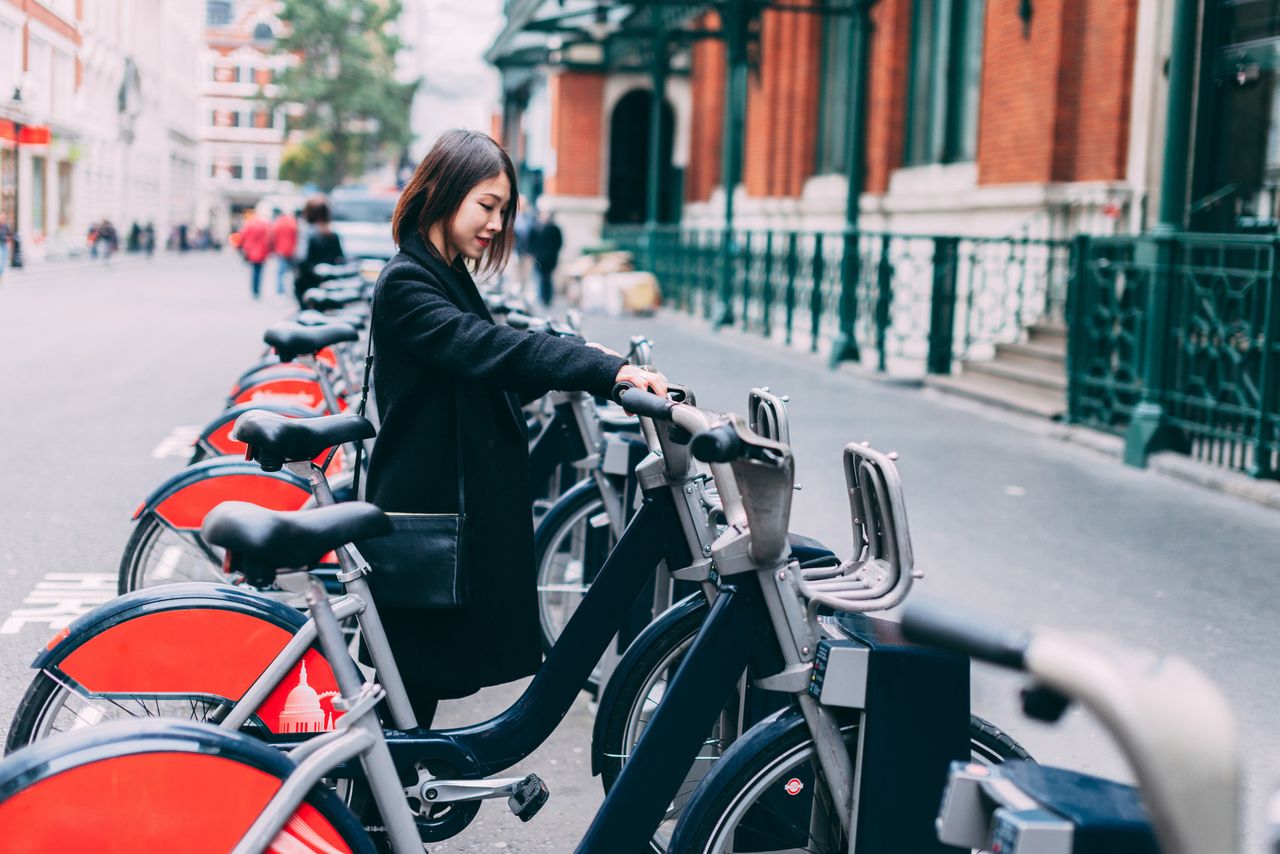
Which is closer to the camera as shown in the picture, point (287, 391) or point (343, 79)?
point (287, 391)

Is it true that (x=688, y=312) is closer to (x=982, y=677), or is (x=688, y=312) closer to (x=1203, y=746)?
(x=982, y=677)

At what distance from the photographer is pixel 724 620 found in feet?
8.57

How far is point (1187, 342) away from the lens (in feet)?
31.3

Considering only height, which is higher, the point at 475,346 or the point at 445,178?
the point at 445,178

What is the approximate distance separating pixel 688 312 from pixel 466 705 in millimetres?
19406

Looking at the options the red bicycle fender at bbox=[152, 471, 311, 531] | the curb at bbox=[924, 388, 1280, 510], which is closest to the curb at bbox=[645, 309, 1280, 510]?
the curb at bbox=[924, 388, 1280, 510]

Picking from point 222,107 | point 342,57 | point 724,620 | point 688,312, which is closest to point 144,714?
point 724,620

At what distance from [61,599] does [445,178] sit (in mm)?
3658

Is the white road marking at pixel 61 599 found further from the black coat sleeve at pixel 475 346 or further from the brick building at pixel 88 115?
the brick building at pixel 88 115

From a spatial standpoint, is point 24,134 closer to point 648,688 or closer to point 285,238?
point 285,238

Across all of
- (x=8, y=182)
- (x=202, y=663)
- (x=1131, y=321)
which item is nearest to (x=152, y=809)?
(x=202, y=663)

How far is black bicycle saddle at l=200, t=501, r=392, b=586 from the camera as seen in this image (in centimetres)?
215

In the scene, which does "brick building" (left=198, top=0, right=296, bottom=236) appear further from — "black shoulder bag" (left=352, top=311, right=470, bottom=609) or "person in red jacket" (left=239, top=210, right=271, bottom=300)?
"black shoulder bag" (left=352, top=311, right=470, bottom=609)

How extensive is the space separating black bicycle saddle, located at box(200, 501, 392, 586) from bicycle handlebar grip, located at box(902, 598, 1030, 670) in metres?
0.97
